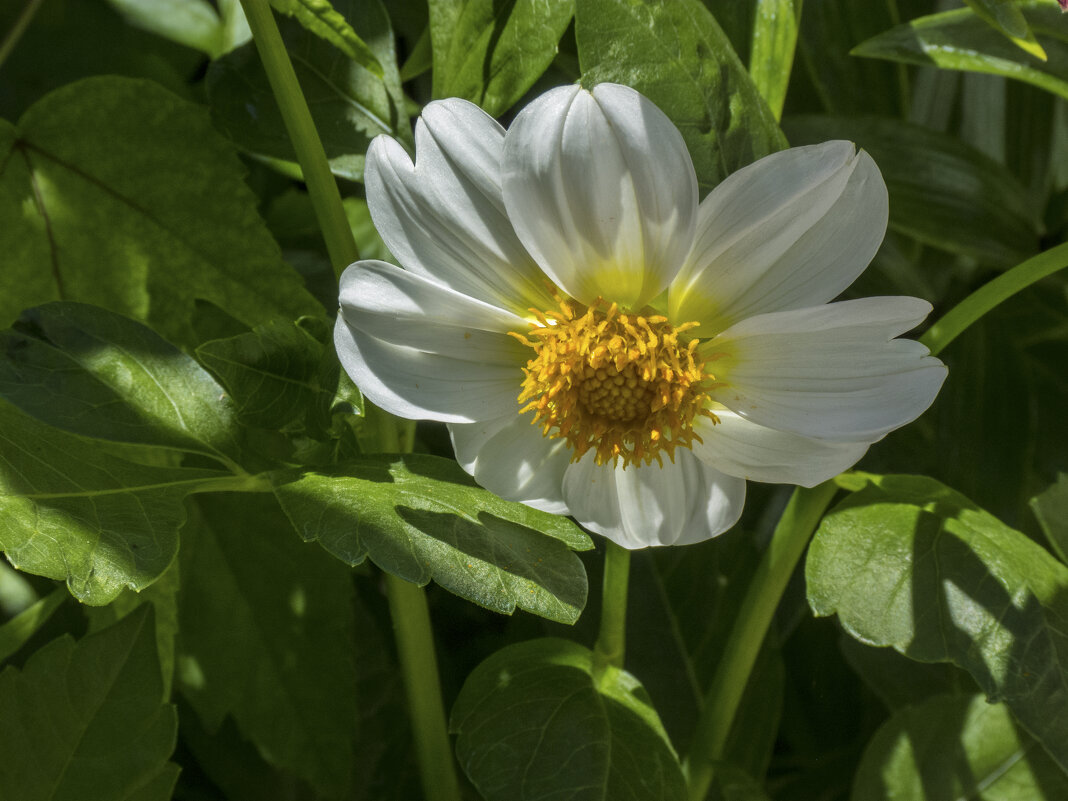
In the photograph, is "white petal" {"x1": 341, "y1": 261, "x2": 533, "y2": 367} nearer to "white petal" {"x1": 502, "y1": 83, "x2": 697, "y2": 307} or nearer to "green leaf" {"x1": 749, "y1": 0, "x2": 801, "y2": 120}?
"white petal" {"x1": 502, "y1": 83, "x2": 697, "y2": 307}

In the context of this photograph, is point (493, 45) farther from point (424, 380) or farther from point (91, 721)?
point (91, 721)

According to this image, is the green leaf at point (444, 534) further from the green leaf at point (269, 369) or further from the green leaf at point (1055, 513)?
the green leaf at point (1055, 513)

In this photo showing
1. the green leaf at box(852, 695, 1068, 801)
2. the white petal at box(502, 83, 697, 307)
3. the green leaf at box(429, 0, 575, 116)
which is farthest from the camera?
the green leaf at box(852, 695, 1068, 801)

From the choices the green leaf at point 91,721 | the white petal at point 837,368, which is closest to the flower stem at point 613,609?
the white petal at point 837,368

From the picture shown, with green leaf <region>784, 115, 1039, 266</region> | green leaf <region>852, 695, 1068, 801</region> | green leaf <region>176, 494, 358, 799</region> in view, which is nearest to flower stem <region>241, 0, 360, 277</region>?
green leaf <region>176, 494, 358, 799</region>

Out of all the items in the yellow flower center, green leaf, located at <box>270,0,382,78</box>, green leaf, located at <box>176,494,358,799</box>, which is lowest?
green leaf, located at <box>176,494,358,799</box>

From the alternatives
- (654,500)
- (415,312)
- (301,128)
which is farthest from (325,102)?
(654,500)
